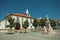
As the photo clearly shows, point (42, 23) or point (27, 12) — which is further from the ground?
point (27, 12)

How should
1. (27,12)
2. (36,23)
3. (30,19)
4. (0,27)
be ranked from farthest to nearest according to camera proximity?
(27,12), (30,19), (0,27), (36,23)

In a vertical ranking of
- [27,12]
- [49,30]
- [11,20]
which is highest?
[27,12]

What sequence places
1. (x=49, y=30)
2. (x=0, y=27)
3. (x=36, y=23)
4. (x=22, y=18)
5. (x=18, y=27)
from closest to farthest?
(x=49, y=30) → (x=36, y=23) → (x=0, y=27) → (x=18, y=27) → (x=22, y=18)

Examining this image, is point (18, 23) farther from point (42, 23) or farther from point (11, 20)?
point (11, 20)

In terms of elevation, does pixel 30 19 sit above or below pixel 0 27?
above

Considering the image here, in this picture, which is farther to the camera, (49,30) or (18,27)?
(18,27)

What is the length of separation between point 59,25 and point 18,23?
48902mm

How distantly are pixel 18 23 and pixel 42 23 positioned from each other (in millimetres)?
13367

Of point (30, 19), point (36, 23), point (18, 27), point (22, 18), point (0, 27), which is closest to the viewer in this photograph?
point (36, 23)

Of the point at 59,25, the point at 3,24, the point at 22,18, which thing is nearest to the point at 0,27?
the point at 3,24

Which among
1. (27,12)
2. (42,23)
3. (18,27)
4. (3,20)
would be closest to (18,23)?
(18,27)

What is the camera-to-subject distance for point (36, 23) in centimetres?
5122

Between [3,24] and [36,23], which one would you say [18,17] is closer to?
[3,24]

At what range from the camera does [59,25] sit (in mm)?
103125
